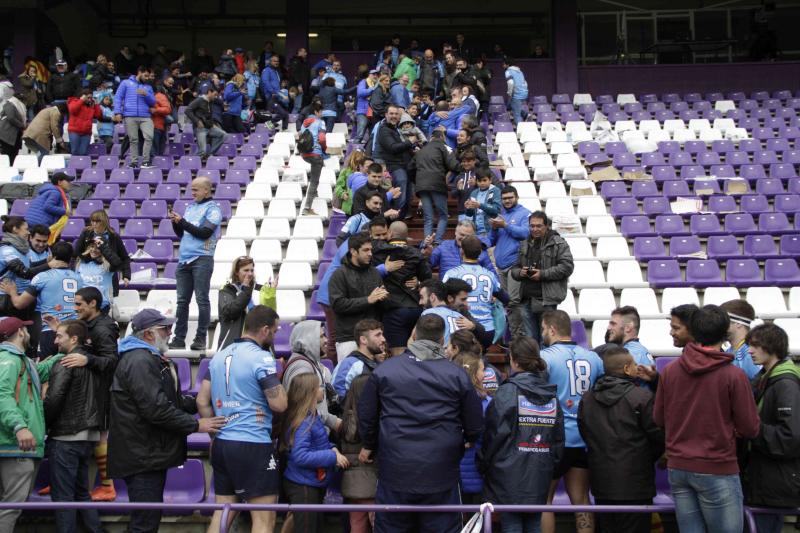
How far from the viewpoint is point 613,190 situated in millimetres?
13203

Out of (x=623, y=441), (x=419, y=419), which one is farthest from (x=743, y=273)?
(x=419, y=419)

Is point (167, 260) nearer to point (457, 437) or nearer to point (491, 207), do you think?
point (491, 207)

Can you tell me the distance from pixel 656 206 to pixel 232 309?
700 centimetres

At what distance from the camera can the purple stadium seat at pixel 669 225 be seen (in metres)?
11.7

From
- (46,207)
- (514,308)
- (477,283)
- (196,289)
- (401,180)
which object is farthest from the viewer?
(401,180)

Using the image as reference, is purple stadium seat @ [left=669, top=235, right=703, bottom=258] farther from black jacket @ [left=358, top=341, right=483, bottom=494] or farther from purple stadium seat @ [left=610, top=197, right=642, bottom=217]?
black jacket @ [left=358, top=341, right=483, bottom=494]

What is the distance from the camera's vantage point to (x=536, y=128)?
16.5 meters

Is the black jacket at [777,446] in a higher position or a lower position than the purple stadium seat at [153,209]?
lower

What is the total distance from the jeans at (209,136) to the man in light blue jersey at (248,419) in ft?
32.2

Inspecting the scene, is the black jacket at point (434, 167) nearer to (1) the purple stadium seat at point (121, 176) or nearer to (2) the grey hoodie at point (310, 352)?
(2) the grey hoodie at point (310, 352)

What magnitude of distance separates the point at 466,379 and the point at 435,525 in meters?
0.83

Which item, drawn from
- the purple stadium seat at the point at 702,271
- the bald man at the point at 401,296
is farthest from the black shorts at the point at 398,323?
the purple stadium seat at the point at 702,271

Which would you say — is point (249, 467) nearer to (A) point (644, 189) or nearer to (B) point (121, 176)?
(A) point (644, 189)

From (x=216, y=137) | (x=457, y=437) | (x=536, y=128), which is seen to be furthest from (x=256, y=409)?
(x=536, y=128)
